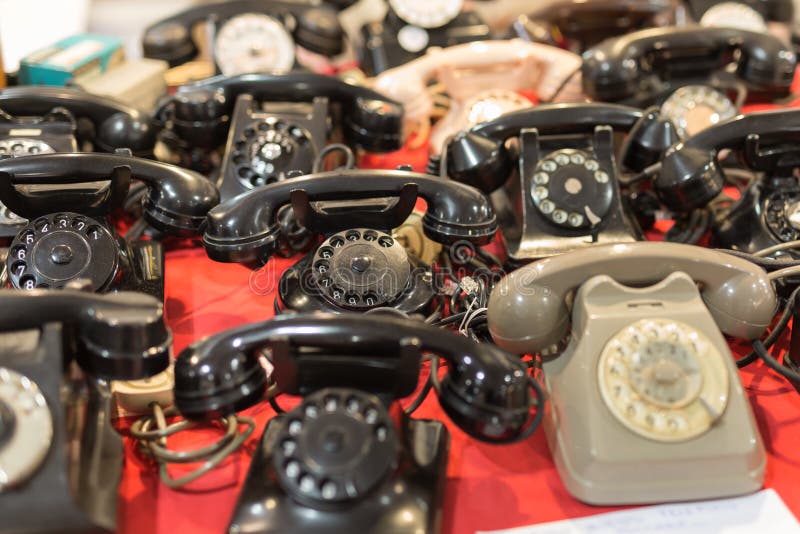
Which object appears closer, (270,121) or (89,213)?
(89,213)

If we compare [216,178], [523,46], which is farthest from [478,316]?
[523,46]

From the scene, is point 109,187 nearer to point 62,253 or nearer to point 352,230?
point 62,253

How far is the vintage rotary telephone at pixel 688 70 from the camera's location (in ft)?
5.23

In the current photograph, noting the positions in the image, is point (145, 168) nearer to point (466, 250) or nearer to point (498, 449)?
point (466, 250)

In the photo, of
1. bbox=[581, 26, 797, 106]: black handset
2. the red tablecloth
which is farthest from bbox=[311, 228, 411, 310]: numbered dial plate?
bbox=[581, 26, 797, 106]: black handset

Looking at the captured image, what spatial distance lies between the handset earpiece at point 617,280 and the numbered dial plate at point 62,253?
1.67ft

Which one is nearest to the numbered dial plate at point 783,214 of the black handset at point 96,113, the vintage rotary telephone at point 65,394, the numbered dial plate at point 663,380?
the numbered dial plate at point 663,380

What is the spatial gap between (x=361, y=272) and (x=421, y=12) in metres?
1.07

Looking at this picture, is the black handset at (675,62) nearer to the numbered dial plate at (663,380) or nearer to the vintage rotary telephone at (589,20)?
the vintage rotary telephone at (589,20)

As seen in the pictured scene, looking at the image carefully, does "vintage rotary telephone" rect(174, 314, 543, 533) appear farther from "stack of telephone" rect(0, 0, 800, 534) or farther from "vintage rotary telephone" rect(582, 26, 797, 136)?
"vintage rotary telephone" rect(582, 26, 797, 136)

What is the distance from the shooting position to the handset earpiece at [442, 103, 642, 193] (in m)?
1.24

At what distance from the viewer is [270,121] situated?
A: 1.40 metres

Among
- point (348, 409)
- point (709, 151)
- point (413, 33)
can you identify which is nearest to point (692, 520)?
point (348, 409)

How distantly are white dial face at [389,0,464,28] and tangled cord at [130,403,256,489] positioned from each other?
4.07ft
